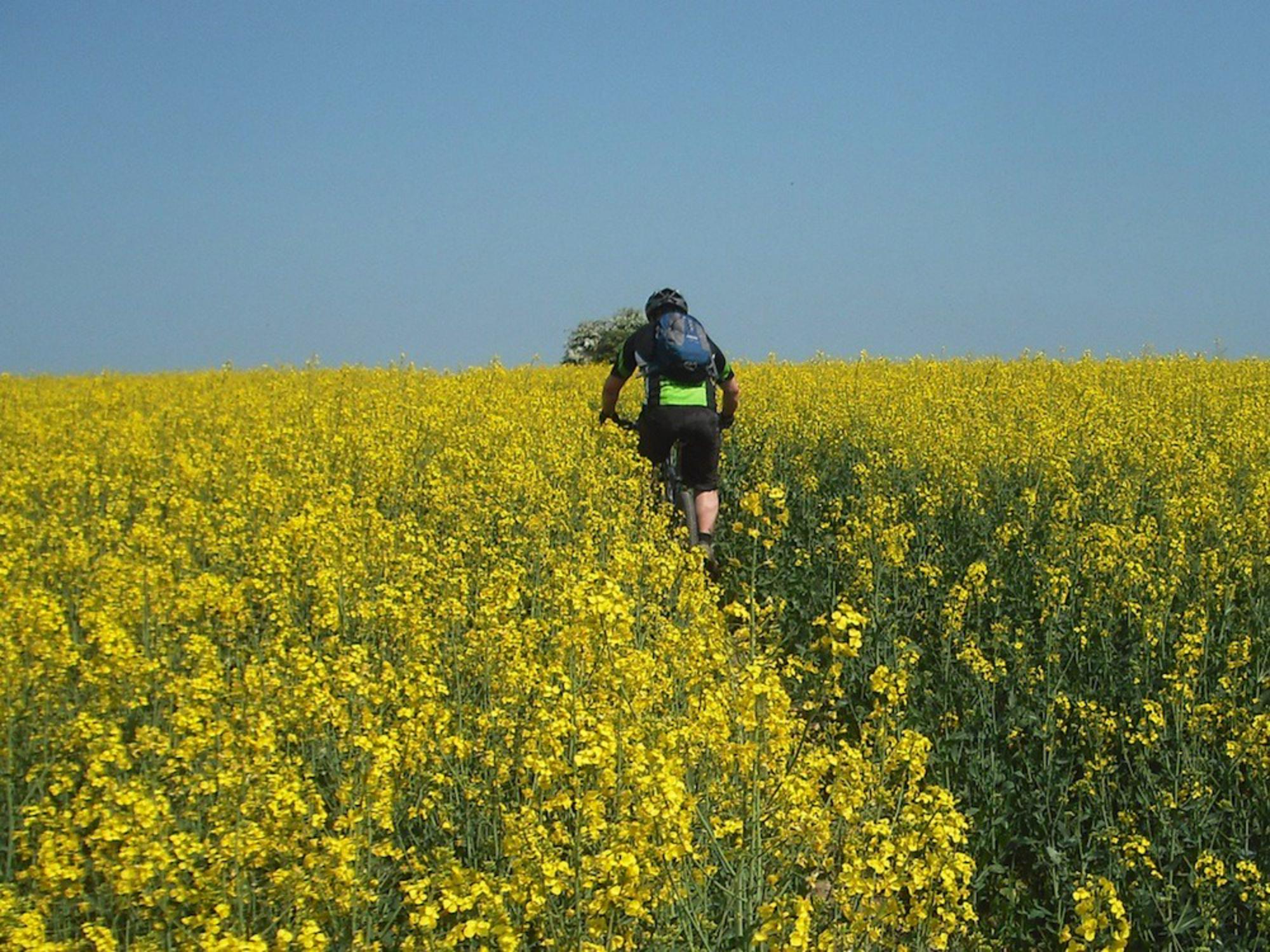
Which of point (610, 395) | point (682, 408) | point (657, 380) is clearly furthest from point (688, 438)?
point (610, 395)

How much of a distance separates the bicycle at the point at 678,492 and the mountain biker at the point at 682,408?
5cm

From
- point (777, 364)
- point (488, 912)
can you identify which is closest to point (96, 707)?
point (488, 912)

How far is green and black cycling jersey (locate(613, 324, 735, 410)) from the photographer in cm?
838

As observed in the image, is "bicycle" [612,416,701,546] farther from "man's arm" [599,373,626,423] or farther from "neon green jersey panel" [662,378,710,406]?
"neon green jersey panel" [662,378,710,406]

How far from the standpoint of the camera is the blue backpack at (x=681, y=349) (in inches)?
320

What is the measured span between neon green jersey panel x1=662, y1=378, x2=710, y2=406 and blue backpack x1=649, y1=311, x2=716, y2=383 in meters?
0.05

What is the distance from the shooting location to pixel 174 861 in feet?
11.0

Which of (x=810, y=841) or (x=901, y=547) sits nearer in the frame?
(x=810, y=841)

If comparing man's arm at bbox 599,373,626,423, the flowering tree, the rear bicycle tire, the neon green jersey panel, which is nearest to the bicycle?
the rear bicycle tire

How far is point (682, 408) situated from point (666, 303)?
2.20 feet

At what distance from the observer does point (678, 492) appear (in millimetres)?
8844

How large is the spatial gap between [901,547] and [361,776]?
11.2 ft

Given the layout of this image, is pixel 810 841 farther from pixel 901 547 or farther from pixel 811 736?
pixel 901 547

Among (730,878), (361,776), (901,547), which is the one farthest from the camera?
(901,547)
